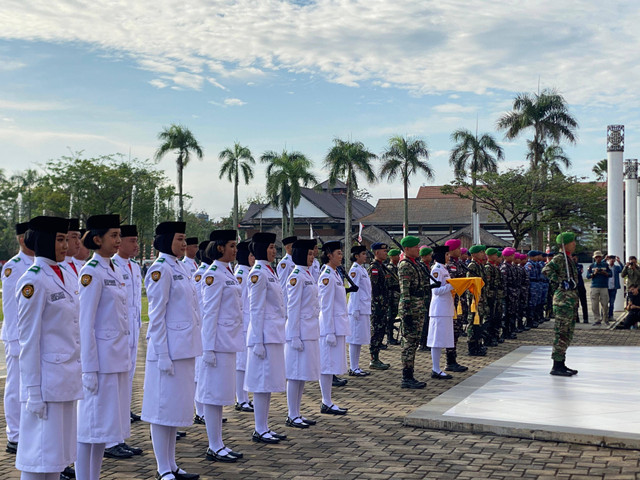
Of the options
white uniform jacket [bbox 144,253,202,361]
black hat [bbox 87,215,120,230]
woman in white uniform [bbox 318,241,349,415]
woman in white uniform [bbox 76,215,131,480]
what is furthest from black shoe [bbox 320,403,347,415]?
black hat [bbox 87,215,120,230]

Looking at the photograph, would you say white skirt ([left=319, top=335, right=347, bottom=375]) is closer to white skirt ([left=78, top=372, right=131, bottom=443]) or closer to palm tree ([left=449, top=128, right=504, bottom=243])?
white skirt ([left=78, top=372, right=131, bottom=443])

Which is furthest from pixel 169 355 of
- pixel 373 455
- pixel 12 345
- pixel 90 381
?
pixel 373 455

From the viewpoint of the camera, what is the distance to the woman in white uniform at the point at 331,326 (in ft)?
28.5

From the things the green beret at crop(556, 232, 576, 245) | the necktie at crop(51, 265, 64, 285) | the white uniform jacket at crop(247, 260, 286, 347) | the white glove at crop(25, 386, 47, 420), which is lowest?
the white glove at crop(25, 386, 47, 420)

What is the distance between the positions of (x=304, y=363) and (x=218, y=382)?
1422 millimetres

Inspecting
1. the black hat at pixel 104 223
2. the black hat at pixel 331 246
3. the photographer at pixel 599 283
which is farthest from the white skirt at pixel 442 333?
the photographer at pixel 599 283

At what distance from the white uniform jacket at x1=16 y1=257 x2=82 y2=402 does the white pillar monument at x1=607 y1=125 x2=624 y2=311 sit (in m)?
21.4

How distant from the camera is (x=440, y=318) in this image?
36.4ft

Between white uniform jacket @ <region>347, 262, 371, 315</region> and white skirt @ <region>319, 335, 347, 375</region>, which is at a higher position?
white uniform jacket @ <region>347, 262, 371, 315</region>

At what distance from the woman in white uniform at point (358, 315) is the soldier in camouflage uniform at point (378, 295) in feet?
1.25

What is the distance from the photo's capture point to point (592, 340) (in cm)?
1608

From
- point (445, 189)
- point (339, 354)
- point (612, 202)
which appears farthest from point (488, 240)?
point (339, 354)

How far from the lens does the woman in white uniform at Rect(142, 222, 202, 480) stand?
575 cm

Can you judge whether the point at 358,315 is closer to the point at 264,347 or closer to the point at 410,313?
the point at 410,313
